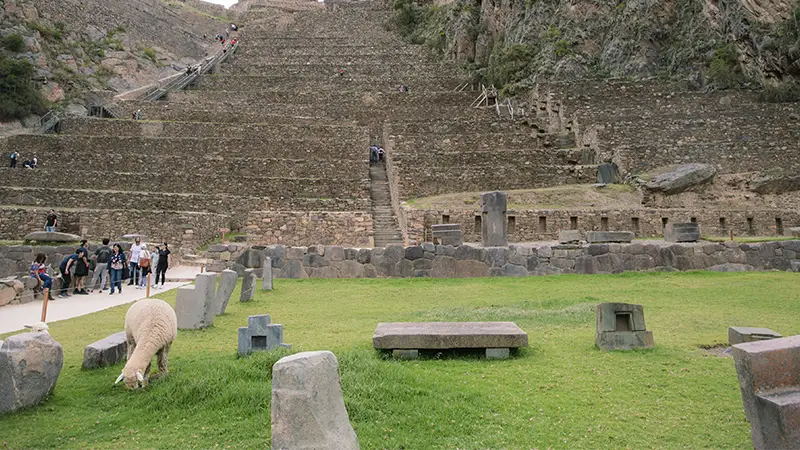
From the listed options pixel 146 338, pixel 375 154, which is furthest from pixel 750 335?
pixel 375 154

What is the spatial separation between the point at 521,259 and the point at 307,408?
12.8 meters

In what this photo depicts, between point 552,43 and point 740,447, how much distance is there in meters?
36.6

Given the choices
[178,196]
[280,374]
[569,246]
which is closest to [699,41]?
[569,246]

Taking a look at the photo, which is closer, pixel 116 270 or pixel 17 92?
pixel 116 270

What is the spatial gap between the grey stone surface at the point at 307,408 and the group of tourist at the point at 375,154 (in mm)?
27998

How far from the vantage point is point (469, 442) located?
463cm

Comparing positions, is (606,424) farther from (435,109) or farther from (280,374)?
(435,109)

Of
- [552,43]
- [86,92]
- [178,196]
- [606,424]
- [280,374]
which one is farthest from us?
[86,92]

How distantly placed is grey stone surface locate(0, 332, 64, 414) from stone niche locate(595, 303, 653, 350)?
6676 millimetres

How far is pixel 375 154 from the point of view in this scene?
31766 millimetres

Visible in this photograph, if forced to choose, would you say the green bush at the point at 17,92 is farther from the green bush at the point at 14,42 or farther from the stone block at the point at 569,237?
the stone block at the point at 569,237

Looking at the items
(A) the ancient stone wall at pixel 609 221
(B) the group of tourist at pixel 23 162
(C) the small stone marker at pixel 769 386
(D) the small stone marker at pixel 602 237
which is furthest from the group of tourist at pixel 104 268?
(C) the small stone marker at pixel 769 386

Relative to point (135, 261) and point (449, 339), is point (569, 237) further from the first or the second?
point (135, 261)

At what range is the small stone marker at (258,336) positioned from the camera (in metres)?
7.14
